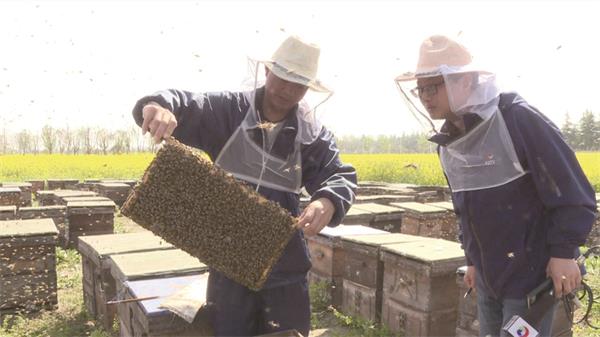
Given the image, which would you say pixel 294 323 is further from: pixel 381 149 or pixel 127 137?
pixel 381 149

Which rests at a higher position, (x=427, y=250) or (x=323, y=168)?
(x=323, y=168)

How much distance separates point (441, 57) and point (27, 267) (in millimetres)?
4491

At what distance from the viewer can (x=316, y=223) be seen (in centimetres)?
189

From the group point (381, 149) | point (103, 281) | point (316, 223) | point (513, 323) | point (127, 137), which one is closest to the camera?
point (316, 223)

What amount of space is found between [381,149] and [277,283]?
432 ft

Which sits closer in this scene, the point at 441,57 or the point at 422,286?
the point at 441,57

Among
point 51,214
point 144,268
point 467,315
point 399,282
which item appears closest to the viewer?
point 144,268

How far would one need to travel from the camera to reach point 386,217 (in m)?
6.28

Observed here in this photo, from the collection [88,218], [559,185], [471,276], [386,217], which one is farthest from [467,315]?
[88,218]

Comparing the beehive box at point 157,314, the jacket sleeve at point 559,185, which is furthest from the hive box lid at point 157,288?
the jacket sleeve at point 559,185

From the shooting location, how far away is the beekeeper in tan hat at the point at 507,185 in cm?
192

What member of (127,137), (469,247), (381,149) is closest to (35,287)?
(469,247)

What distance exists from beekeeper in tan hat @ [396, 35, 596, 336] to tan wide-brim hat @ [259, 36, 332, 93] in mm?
516

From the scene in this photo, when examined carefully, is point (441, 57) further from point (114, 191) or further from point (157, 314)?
point (114, 191)
